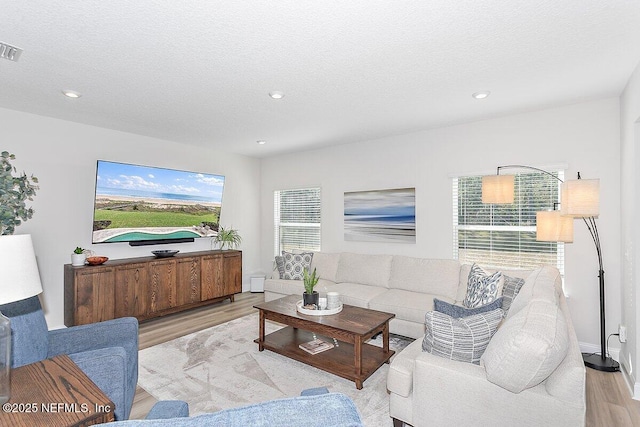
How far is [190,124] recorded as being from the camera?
4.05m

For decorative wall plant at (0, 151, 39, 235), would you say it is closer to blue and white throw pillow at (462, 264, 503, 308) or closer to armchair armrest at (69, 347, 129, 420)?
armchair armrest at (69, 347, 129, 420)

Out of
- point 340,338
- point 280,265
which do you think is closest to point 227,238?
point 280,265

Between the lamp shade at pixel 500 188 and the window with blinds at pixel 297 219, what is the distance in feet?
9.45

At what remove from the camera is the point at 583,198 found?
8.86ft

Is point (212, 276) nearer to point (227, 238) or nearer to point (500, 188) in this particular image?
point (227, 238)

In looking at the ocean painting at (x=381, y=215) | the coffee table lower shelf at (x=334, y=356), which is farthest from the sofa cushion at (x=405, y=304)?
the ocean painting at (x=381, y=215)

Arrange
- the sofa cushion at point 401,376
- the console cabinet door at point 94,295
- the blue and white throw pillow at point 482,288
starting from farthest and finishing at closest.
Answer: the console cabinet door at point 94,295
the blue and white throw pillow at point 482,288
the sofa cushion at point 401,376

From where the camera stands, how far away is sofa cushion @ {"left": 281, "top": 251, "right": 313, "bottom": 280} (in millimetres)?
Answer: 4871

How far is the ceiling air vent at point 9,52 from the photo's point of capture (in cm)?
213

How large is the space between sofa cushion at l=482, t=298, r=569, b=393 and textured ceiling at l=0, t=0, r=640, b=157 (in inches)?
66.5

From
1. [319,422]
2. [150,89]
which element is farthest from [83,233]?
[319,422]

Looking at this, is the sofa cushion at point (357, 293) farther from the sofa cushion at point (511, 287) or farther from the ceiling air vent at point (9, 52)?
the ceiling air vent at point (9, 52)

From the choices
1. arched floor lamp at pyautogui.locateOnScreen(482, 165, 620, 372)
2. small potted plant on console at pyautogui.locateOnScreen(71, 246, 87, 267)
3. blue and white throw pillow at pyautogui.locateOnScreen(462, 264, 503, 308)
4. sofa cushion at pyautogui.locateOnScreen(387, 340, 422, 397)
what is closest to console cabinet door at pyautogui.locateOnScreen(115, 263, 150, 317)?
small potted plant on console at pyautogui.locateOnScreen(71, 246, 87, 267)

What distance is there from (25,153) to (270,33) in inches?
136
